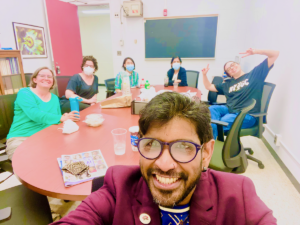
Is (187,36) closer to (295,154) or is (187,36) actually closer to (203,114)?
(295,154)

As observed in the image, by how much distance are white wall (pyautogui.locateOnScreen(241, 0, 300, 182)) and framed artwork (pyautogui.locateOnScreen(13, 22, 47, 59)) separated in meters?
4.48

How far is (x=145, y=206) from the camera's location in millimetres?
737

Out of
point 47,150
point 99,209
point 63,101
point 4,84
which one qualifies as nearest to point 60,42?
point 4,84

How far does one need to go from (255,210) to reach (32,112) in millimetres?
1874

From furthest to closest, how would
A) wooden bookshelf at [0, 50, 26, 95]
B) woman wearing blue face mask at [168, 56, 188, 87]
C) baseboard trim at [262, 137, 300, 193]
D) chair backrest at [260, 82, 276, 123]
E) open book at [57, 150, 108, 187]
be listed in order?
woman wearing blue face mask at [168, 56, 188, 87], wooden bookshelf at [0, 50, 26, 95], chair backrest at [260, 82, 276, 123], baseboard trim at [262, 137, 300, 193], open book at [57, 150, 108, 187]

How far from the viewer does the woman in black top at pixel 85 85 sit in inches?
111

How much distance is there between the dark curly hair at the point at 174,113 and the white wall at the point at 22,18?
3.99 metres

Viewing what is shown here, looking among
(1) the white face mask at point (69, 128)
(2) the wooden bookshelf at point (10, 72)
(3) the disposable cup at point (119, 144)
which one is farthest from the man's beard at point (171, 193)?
(2) the wooden bookshelf at point (10, 72)

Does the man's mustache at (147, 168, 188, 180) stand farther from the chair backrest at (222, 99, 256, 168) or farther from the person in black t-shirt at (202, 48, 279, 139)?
the person in black t-shirt at (202, 48, 279, 139)

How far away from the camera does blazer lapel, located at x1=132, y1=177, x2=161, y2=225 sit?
0.72 metres

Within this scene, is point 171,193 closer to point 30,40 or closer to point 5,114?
point 5,114

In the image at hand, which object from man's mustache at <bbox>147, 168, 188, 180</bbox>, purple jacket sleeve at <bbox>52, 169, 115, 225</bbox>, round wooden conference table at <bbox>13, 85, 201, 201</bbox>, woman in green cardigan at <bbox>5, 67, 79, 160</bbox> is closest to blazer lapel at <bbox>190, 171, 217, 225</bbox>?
man's mustache at <bbox>147, 168, 188, 180</bbox>

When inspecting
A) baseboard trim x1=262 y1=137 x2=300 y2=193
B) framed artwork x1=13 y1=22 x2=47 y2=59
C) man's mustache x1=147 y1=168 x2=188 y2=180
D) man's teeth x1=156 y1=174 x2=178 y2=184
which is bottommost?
baseboard trim x1=262 y1=137 x2=300 y2=193

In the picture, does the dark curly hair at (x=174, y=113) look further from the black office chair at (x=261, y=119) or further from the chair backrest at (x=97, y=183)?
the black office chair at (x=261, y=119)
